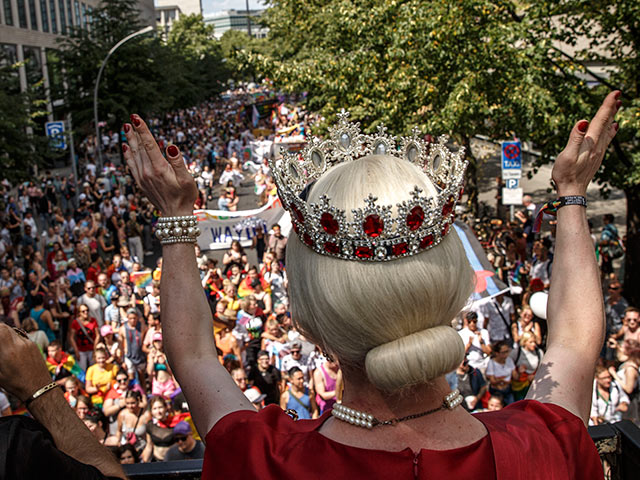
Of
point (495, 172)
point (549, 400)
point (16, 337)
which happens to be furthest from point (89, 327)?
point (495, 172)

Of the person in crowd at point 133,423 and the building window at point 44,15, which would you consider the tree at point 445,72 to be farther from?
the building window at point 44,15

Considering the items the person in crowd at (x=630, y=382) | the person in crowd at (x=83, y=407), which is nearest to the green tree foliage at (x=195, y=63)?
the person in crowd at (x=83, y=407)

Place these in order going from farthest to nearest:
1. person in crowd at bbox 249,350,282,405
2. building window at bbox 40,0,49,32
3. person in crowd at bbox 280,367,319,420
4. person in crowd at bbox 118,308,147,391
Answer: building window at bbox 40,0,49,32, person in crowd at bbox 118,308,147,391, person in crowd at bbox 249,350,282,405, person in crowd at bbox 280,367,319,420

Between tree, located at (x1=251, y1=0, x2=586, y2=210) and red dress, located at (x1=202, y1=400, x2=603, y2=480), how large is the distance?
960 cm

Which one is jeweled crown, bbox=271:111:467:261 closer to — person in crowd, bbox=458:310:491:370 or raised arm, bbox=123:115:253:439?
raised arm, bbox=123:115:253:439

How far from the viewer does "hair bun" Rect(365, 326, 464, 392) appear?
1359 mm

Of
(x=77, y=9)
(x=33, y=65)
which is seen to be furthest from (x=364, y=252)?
(x=77, y=9)

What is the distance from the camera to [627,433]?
1.91m

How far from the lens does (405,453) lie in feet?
4.58

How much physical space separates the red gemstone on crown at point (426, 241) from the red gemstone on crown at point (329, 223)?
0.18 metres

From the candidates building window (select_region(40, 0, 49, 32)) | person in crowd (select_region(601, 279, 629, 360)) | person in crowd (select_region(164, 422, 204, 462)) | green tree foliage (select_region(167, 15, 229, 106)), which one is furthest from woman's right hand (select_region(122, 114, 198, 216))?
building window (select_region(40, 0, 49, 32))

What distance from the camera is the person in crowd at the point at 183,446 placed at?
6.14 meters

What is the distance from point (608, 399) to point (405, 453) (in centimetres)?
600

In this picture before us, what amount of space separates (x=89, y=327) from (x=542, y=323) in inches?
244
